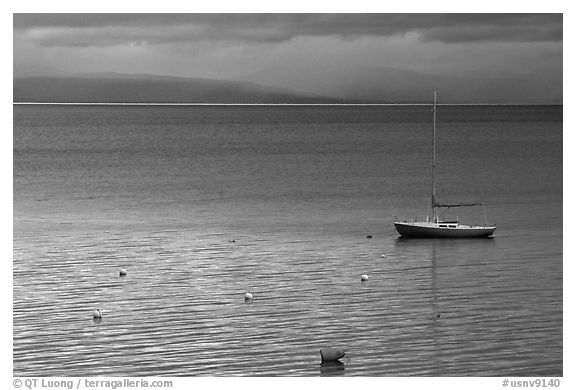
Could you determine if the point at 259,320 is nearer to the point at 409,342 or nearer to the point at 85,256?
the point at 409,342

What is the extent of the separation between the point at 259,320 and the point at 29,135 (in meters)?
86.7

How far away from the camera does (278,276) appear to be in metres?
26.2

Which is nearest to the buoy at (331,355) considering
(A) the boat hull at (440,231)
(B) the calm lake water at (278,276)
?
(B) the calm lake water at (278,276)

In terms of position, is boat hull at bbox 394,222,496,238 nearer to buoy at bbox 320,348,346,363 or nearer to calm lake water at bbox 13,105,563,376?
calm lake water at bbox 13,105,563,376

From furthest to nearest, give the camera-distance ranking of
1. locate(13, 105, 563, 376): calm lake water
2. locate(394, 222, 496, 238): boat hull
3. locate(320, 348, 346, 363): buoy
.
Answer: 1. locate(394, 222, 496, 238): boat hull
2. locate(13, 105, 563, 376): calm lake water
3. locate(320, 348, 346, 363): buoy

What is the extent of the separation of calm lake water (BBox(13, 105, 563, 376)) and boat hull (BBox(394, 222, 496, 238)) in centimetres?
47

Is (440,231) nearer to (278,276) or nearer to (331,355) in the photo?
(278,276)

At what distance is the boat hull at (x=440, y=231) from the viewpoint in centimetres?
3272

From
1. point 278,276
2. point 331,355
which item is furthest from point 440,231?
point 331,355

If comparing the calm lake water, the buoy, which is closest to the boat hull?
the calm lake water

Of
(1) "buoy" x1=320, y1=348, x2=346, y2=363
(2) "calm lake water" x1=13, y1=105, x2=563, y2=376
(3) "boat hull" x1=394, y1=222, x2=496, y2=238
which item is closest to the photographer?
(1) "buoy" x1=320, y1=348, x2=346, y2=363

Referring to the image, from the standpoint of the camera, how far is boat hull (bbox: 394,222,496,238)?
3272cm

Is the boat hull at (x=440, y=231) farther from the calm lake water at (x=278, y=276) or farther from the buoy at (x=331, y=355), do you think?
the buoy at (x=331, y=355)

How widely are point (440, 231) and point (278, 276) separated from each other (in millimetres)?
8177
